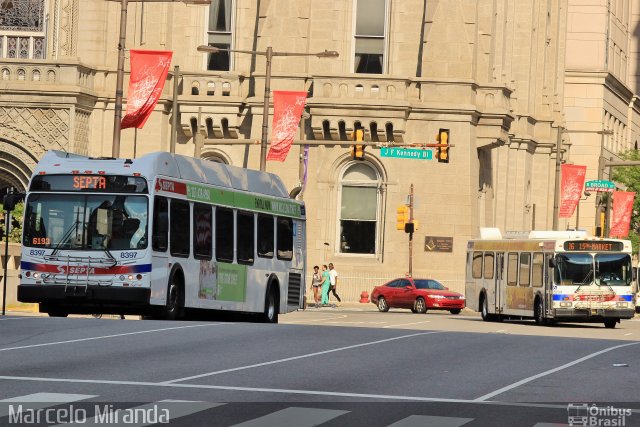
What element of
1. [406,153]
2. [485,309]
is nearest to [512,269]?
[485,309]

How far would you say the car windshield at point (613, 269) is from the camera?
142ft

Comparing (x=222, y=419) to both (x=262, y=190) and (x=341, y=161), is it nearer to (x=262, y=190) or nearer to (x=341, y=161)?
(x=262, y=190)

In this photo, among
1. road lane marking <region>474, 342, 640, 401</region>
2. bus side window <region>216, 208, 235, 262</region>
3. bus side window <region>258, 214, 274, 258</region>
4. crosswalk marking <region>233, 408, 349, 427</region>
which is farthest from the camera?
bus side window <region>258, 214, 274, 258</region>

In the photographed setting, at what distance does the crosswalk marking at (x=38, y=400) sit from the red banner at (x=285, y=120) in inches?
1408

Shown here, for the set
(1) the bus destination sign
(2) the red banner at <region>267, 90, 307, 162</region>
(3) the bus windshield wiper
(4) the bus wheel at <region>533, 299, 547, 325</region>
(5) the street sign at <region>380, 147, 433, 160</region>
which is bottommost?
(4) the bus wheel at <region>533, 299, 547, 325</region>

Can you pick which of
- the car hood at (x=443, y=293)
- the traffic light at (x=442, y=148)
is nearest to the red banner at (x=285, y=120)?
the traffic light at (x=442, y=148)

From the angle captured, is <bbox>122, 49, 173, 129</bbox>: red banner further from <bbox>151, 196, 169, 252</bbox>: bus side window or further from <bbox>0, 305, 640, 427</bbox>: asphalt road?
<bbox>0, 305, 640, 427</bbox>: asphalt road

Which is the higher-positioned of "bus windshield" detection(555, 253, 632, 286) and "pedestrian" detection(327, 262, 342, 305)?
"bus windshield" detection(555, 253, 632, 286)

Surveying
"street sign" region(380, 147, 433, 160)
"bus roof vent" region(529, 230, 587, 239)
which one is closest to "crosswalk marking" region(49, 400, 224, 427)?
"bus roof vent" region(529, 230, 587, 239)

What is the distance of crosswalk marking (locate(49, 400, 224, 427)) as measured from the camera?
1373cm

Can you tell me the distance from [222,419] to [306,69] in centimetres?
4621

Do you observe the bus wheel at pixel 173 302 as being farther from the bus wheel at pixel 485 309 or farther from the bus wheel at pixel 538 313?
the bus wheel at pixel 485 309

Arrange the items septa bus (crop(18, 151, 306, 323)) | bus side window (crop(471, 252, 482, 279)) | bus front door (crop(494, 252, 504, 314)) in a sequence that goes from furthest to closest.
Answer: bus side window (crop(471, 252, 482, 279)) < bus front door (crop(494, 252, 504, 314)) < septa bus (crop(18, 151, 306, 323))

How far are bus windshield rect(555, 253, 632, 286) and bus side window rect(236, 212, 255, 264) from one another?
38.0 feet
